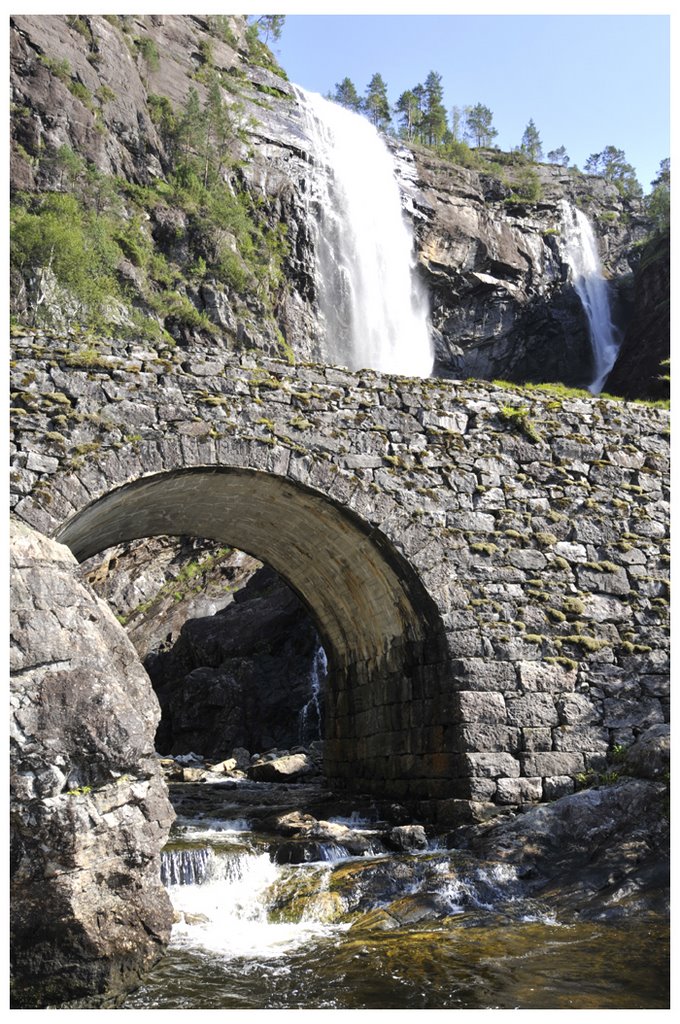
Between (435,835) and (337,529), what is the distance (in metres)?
3.61

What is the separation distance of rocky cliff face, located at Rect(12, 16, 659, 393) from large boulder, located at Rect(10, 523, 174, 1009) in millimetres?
19005

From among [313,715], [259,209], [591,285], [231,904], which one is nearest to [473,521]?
[231,904]

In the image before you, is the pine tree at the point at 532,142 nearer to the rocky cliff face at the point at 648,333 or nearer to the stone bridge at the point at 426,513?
the rocky cliff face at the point at 648,333

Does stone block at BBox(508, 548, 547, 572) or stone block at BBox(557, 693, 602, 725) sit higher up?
stone block at BBox(508, 548, 547, 572)

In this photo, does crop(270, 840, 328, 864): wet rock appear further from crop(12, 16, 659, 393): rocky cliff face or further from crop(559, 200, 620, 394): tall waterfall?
crop(559, 200, 620, 394): tall waterfall

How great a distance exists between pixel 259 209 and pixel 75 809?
1271 inches

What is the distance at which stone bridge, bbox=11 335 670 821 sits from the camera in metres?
8.87

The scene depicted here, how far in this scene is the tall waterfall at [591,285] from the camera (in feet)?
124

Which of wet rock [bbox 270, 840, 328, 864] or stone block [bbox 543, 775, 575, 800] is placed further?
stone block [bbox 543, 775, 575, 800]

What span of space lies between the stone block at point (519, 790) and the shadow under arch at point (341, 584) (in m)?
0.87

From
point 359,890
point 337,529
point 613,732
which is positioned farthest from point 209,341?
point 359,890

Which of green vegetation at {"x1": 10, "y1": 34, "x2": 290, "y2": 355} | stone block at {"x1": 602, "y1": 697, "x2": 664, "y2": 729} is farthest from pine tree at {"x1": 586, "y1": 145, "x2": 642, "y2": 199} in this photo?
stone block at {"x1": 602, "y1": 697, "x2": 664, "y2": 729}

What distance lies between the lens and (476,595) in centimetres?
985

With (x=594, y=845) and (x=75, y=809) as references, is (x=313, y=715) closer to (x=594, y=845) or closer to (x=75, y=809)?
(x=594, y=845)
